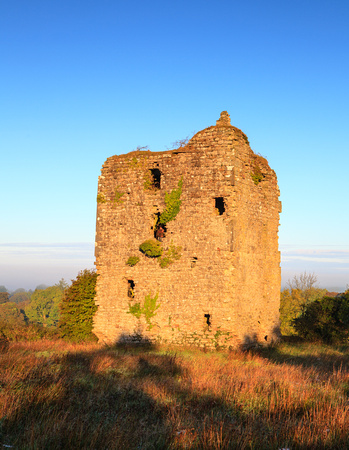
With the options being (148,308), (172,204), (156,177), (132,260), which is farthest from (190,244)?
(156,177)

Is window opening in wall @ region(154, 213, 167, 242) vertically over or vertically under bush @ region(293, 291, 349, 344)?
over

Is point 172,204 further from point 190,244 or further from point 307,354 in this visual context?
point 307,354

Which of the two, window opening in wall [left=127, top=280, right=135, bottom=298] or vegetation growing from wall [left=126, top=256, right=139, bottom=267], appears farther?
window opening in wall [left=127, top=280, right=135, bottom=298]

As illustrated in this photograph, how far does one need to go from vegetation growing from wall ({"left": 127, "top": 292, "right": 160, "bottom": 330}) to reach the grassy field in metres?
5.64

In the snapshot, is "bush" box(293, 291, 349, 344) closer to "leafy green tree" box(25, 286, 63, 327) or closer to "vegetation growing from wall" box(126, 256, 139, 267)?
"vegetation growing from wall" box(126, 256, 139, 267)

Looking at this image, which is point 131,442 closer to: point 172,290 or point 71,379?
point 71,379

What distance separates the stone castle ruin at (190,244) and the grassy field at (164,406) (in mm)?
4943

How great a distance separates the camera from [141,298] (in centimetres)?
1786

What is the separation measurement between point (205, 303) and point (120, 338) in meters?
4.23

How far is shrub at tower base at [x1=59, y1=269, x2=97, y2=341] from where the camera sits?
1916cm

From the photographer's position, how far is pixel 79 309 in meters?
19.4

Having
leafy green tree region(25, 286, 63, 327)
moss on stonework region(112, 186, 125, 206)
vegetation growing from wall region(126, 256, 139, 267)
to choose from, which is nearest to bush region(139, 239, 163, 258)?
vegetation growing from wall region(126, 256, 139, 267)

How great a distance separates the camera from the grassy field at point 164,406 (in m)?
5.43

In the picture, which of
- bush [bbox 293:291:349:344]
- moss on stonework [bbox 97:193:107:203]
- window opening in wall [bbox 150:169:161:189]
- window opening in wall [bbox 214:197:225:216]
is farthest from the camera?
bush [bbox 293:291:349:344]
